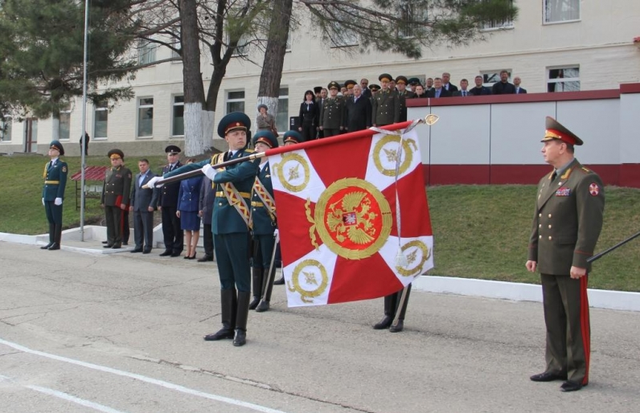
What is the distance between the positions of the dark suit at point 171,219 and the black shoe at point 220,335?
6.83m

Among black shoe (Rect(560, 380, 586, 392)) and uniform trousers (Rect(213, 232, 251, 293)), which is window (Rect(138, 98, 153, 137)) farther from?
black shoe (Rect(560, 380, 586, 392))

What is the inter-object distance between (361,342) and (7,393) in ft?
10.3

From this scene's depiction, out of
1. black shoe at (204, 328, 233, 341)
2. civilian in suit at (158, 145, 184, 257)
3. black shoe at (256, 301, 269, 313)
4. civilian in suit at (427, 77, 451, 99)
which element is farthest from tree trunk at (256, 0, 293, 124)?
black shoe at (204, 328, 233, 341)

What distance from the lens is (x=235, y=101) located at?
105ft

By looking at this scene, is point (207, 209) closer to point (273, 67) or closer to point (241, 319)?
point (241, 319)

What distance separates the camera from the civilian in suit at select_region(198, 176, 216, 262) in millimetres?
12438

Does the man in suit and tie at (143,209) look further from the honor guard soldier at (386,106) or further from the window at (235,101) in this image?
the window at (235,101)

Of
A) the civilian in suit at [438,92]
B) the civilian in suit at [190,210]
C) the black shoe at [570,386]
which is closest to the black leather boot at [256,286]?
the black shoe at [570,386]

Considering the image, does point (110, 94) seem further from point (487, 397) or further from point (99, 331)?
point (487, 397)

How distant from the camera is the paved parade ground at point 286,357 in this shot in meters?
5.02

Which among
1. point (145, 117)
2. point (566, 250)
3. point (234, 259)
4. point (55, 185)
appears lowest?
point (234, 259)

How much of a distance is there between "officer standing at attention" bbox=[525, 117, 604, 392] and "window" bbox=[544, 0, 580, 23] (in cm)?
2026

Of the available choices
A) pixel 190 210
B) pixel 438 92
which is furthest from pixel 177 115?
pixel 190 210

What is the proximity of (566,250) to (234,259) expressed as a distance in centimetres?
297
